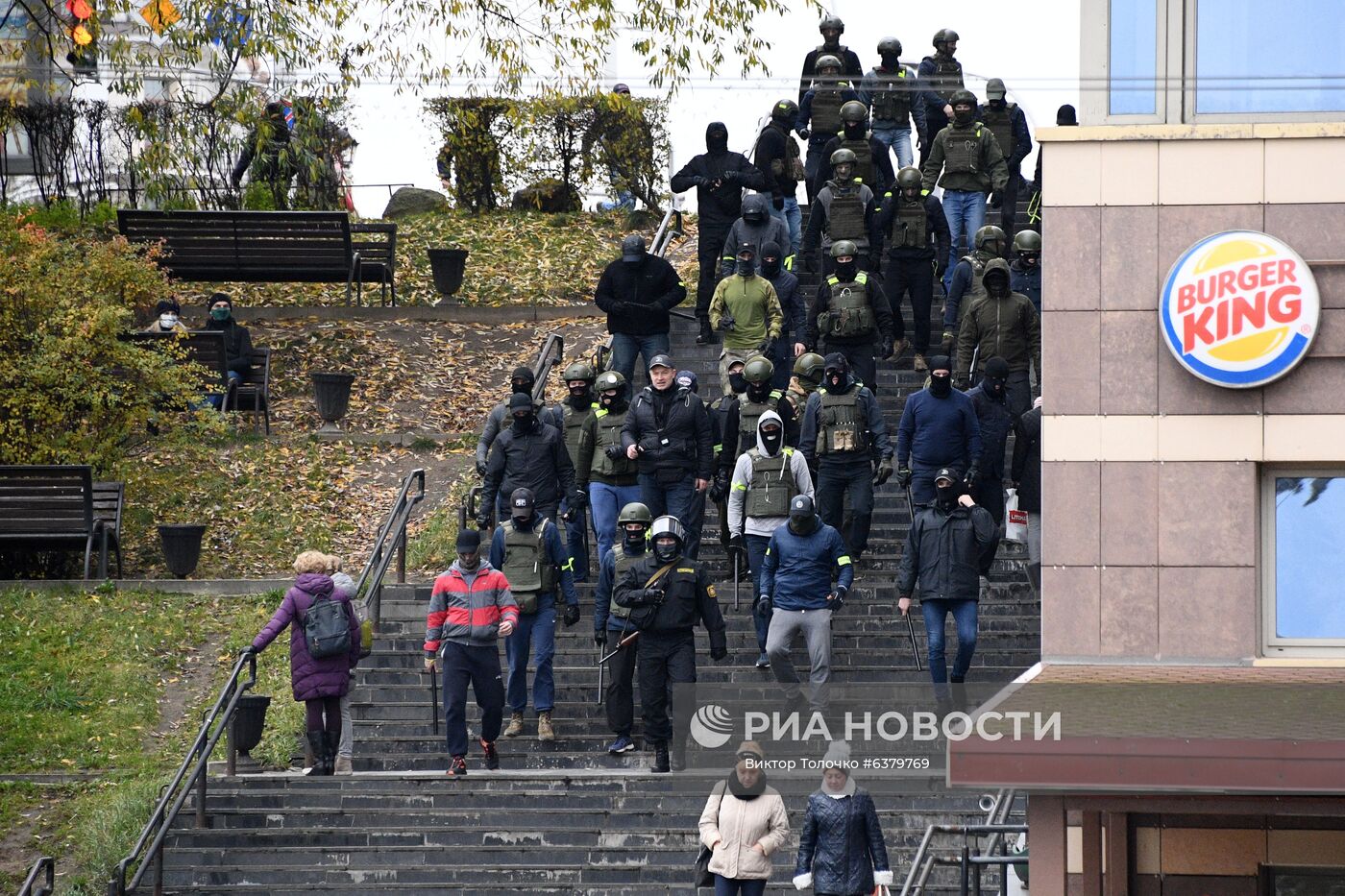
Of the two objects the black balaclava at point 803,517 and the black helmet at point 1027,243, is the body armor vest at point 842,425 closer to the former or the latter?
the black balaclava at point 803,517

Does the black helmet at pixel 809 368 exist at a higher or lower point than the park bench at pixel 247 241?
lower

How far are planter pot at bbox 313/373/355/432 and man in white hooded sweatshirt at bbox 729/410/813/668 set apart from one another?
8.99 meters

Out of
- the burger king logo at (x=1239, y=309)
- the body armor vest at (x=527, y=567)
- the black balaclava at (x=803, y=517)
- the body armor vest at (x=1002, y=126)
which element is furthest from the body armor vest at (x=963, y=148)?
the burger king logo at (x=1239, y=309)

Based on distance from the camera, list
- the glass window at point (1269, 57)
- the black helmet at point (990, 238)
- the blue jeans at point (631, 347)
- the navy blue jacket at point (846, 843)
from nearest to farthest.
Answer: the glass window at point (1269, 57)
the navy blue jacket at point (846, 843)
the blue jeans at point (631, 347)
the black helmet at point (990, 238)

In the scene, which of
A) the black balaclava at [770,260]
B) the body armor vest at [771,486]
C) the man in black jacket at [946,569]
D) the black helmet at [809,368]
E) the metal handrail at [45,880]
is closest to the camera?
the metal handrail at [45,880]

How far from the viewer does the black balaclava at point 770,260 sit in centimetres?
2166

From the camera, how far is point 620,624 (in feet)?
55.4

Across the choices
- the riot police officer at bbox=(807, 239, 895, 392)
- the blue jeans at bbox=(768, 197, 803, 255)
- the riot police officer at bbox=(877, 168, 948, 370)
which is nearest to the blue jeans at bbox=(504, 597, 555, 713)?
the riot police officer at bbox=(807, 239, 895, 392)

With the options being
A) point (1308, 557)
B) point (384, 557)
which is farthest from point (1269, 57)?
point (384, 557)

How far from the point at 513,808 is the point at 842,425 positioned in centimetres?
444

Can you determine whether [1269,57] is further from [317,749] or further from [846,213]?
[846,213]

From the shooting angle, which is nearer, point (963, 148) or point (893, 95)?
point (963, 148)

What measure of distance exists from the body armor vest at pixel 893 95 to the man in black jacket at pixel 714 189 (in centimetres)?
236

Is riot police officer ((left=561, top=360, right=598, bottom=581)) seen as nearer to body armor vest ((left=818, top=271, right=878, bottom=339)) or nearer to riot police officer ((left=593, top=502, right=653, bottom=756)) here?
riot police officer ((left=593, top=502, right=653, bottom=756))
